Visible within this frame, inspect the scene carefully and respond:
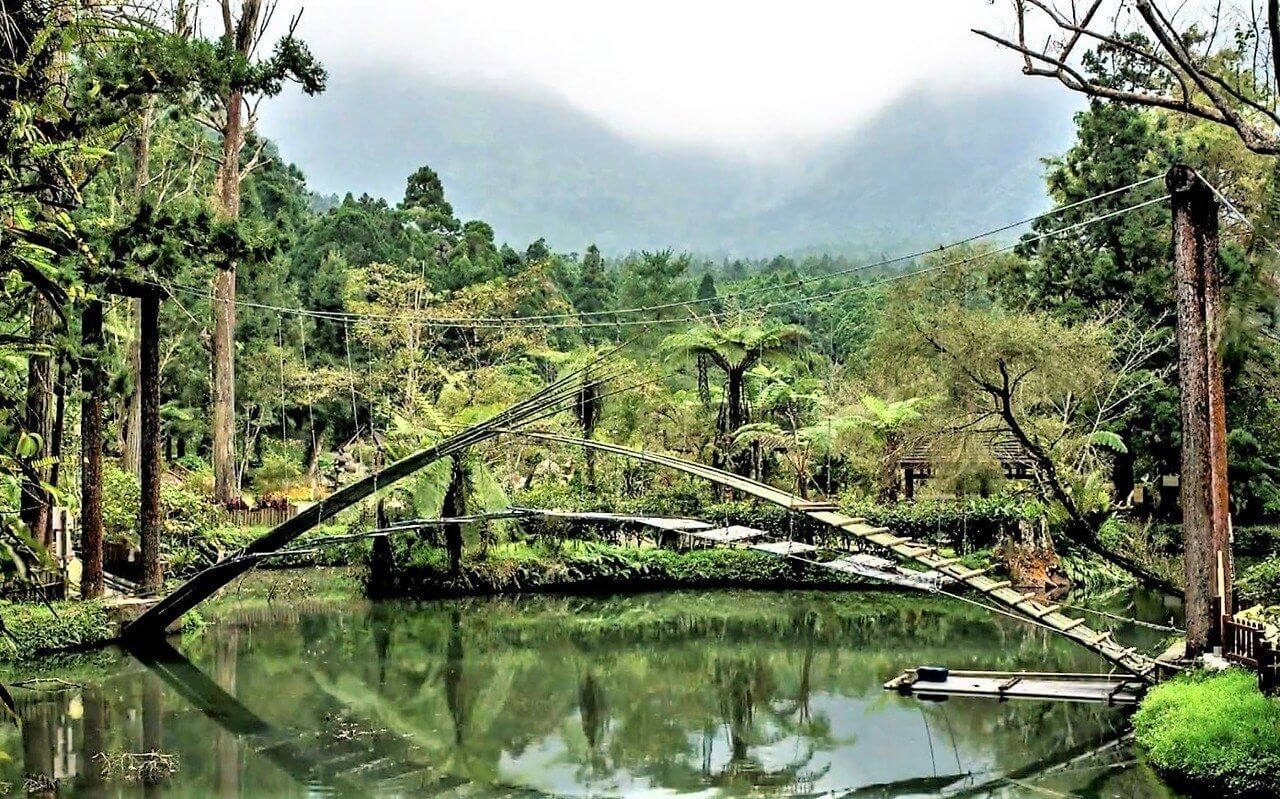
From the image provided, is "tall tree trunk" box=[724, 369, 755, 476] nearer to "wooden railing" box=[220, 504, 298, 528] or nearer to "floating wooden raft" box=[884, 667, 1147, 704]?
"wooden railing" box=[220, 504, 298, 528]

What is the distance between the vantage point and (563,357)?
1867 cm

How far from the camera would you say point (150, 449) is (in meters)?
12.1

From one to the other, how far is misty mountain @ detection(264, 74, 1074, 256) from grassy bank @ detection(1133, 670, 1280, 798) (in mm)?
135269

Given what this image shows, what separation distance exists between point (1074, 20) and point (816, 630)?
25.4 ft

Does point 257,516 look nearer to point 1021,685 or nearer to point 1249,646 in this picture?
point 1021,685

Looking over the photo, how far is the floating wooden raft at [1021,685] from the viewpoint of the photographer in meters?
8.66

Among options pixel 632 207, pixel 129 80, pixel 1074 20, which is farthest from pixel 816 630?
pixel 632 207

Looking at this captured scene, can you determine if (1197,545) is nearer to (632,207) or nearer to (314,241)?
(314,241)

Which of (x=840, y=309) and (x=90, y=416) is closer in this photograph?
(x=90, y=416)

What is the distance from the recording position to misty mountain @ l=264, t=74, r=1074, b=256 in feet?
488

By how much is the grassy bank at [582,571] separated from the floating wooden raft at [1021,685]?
626 centimetres

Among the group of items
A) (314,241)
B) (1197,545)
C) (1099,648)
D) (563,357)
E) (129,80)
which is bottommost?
Result: (1099,648)

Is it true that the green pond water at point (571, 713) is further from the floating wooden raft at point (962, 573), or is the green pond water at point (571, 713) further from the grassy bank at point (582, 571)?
the grassy bank at point (582, 571)

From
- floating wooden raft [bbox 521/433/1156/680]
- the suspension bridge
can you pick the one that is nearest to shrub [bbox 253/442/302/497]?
the suspension bridge
